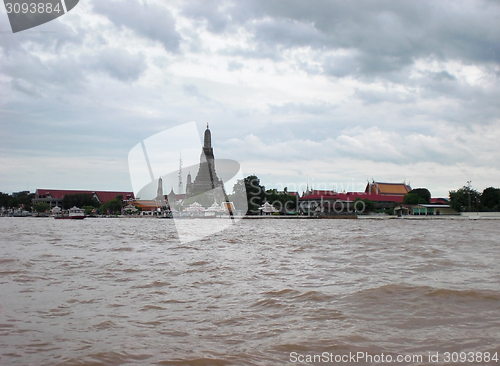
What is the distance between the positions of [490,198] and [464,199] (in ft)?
11.5

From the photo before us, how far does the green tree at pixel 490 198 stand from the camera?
52.0 meters

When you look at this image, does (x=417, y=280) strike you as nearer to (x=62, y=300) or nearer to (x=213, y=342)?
(x=213, y=342)

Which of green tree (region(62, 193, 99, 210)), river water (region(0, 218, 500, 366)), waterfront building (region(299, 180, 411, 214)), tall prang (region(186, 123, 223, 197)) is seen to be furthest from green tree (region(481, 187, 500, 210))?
green tree (region(62, 193, 99, 210))

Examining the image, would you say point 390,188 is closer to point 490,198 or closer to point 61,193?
point 490,198

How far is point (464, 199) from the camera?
172 feet

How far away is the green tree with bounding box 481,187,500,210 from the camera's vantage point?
171 feet

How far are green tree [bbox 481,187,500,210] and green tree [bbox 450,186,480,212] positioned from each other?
0.83m

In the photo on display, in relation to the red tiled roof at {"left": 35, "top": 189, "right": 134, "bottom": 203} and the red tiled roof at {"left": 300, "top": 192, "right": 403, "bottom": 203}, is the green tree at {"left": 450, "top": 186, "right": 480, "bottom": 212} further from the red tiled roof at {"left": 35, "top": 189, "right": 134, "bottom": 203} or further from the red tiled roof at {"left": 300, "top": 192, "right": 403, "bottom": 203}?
the red tiled roof at {"left": 35, "top": 189, "right": 134, "bottom": 203}

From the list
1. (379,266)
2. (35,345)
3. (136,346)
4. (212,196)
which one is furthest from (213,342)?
(212,196)

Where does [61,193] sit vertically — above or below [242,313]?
above

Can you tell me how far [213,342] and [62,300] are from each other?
207cm

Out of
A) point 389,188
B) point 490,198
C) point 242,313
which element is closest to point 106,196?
point 389,188

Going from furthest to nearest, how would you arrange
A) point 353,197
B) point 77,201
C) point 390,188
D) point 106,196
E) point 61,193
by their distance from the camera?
point 106,196 < point 61,193 < point 390,188 < point 77,201 < point 353,197

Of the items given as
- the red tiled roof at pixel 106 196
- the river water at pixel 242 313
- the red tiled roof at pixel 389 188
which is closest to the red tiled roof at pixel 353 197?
the red tiled roof at pixel 389 188
